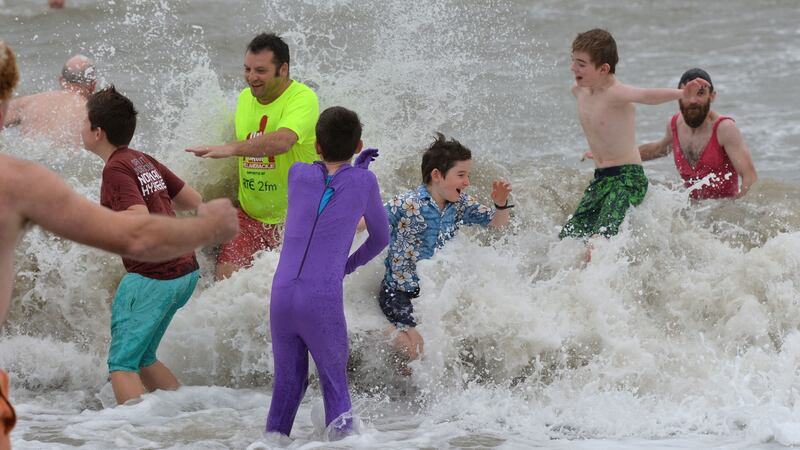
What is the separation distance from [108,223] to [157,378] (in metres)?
3.10

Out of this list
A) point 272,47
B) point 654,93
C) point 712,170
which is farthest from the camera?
point 712,170

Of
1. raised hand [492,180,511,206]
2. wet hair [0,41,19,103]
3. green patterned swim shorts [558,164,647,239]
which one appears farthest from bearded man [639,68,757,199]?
wet hair [0,41,19,103]

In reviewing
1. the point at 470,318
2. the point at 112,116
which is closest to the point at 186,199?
the point at 112,116

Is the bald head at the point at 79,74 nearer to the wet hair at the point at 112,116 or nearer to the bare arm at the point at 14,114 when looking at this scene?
the bare arm at the point at 14,114

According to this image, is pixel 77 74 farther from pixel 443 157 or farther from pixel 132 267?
pixel 443 157

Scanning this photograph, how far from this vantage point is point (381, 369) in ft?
21.5

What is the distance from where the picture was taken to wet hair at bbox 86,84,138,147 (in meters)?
5.73

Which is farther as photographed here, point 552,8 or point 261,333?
point 552,8

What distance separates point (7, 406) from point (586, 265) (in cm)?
440

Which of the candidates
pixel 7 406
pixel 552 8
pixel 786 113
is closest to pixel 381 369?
pixel 7 406

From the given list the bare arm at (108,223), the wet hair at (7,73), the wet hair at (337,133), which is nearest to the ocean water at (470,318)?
the wet hair at (337,133)

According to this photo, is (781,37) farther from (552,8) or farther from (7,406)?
(7,406)

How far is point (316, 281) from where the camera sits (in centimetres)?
507

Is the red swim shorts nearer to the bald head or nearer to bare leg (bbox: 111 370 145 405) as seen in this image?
bare leg (bbox: 111 370 145 405)
